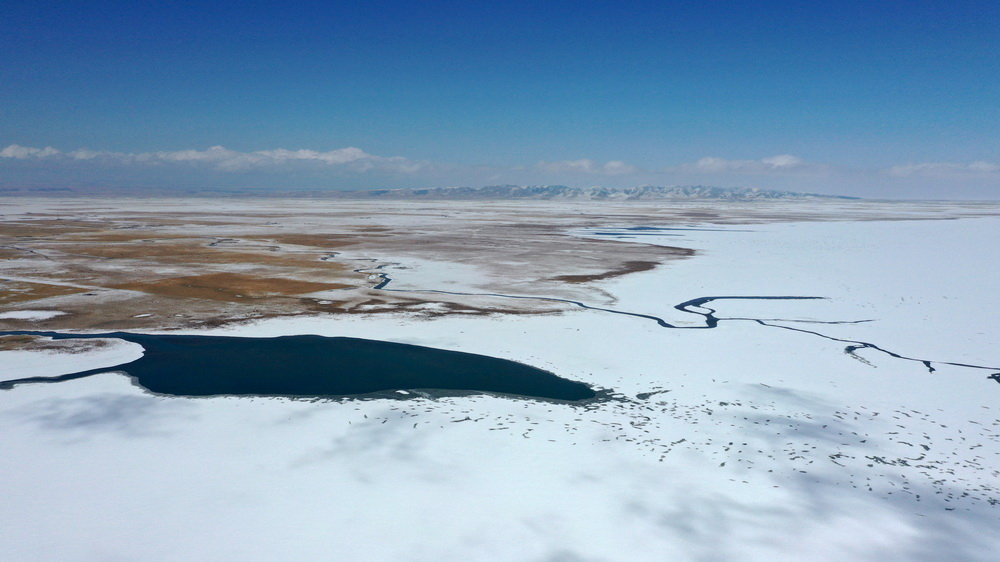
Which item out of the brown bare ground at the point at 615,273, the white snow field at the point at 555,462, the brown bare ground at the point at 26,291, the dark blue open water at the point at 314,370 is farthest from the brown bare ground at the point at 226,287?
the brown bare ground at the point at 615,273

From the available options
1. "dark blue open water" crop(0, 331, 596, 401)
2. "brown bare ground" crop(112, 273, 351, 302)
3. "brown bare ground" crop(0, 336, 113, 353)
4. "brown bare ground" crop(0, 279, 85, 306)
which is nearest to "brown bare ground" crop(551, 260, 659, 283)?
"brown bare ground" crop(112, 273, 351, 302)

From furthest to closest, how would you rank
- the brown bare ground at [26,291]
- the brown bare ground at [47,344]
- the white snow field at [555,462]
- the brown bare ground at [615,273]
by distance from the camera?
the brown bare ground at [615,273] → the brown bare ground at [26,291] → the brown bare ground at [47,344] → the white snow field at [555,462]

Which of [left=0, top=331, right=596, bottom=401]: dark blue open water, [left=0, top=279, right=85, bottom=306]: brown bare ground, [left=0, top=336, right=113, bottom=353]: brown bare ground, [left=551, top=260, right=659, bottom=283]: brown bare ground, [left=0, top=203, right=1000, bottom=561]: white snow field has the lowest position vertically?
[left=0, top=203, right=1000, bottom=561]: white snow field

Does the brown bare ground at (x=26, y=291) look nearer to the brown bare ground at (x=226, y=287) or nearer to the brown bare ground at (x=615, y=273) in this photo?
the brown bare ground at (x=226, y=287)

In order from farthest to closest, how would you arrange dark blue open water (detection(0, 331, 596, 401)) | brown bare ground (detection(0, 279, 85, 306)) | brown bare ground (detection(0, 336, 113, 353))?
brown bare ground (detection(0, 279, 85, 306)) < brown bare ground (detection(0, 336, 113, 353)) < dark blue open water (detection(0, 331, 596, 401))

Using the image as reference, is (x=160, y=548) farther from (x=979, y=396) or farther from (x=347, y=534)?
(x=979, y=396)

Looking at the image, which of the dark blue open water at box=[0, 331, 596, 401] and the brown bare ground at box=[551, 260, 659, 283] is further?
the brown bare ground at box=[551, 260, 659, 283]

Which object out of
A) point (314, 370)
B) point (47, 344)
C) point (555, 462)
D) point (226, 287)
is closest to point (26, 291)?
point (226, 287)

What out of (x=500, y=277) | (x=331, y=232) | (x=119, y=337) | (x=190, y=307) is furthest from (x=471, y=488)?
(x=331, y=232)

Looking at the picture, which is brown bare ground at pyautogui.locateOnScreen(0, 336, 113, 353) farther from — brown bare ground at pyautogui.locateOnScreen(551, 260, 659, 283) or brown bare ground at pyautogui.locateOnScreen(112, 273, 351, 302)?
brown bare ground at pyautogui.locateOnScreen(551, 260, 659, 283)
